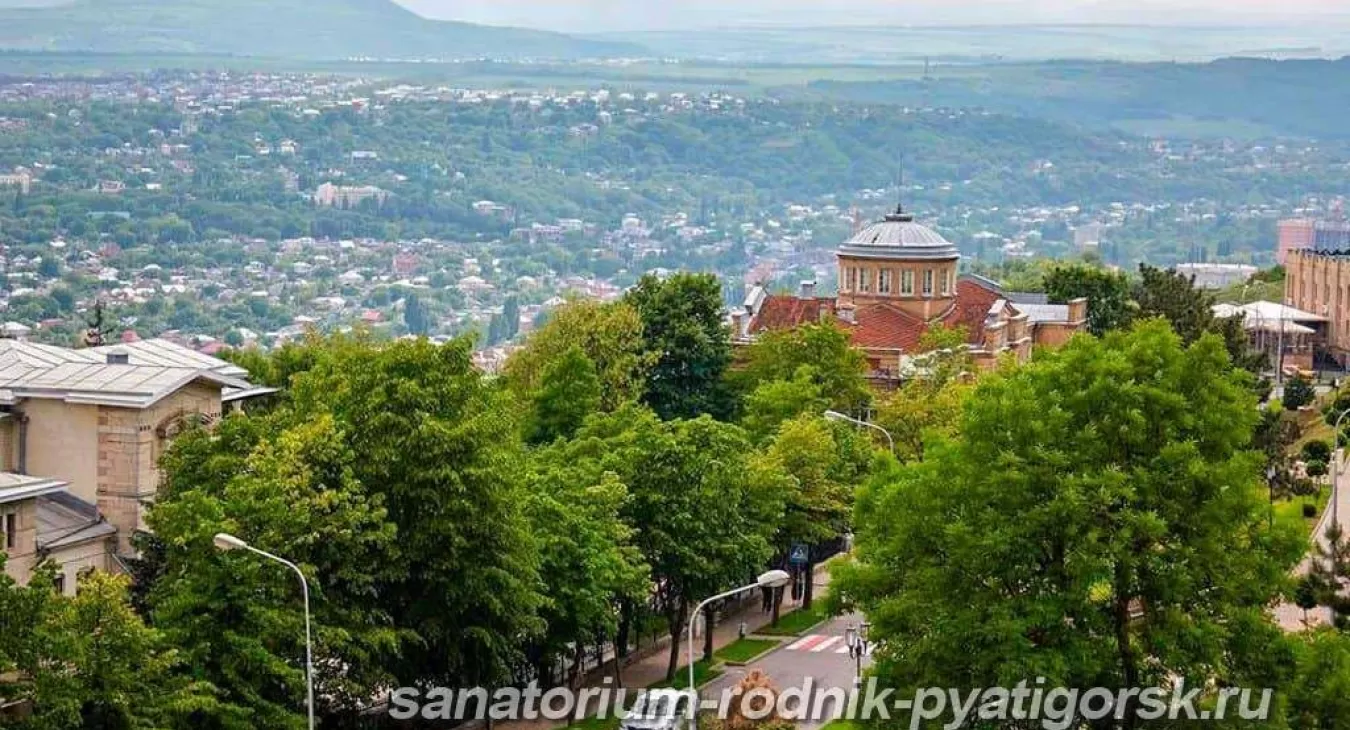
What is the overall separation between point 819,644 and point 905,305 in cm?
4244

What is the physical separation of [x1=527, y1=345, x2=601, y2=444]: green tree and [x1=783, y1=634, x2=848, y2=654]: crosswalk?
17250 mm

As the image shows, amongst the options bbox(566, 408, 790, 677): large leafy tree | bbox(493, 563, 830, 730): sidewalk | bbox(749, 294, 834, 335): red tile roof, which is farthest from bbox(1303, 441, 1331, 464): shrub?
bbox(566, 408, 790, 677): large leafy tree

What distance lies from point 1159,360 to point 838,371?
149 ft

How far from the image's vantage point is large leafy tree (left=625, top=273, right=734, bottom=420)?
314ft

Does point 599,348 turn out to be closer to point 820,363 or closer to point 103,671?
point 820,363

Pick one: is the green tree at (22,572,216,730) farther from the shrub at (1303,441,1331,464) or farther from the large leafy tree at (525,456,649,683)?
the shrub at (1303,441,1331,464)

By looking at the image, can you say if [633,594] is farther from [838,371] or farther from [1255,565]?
[838,371]

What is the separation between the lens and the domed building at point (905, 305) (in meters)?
102

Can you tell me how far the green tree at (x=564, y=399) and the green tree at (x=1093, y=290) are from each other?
37718mm

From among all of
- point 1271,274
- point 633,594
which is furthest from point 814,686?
point 1271,274

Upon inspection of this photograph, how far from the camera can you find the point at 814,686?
58.8 m

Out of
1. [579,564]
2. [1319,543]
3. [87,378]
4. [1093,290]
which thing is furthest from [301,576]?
[1093,290]

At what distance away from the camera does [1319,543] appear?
196ft

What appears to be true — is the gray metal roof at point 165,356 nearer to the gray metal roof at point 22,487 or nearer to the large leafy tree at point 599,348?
the gray metal roof at point 22,487
